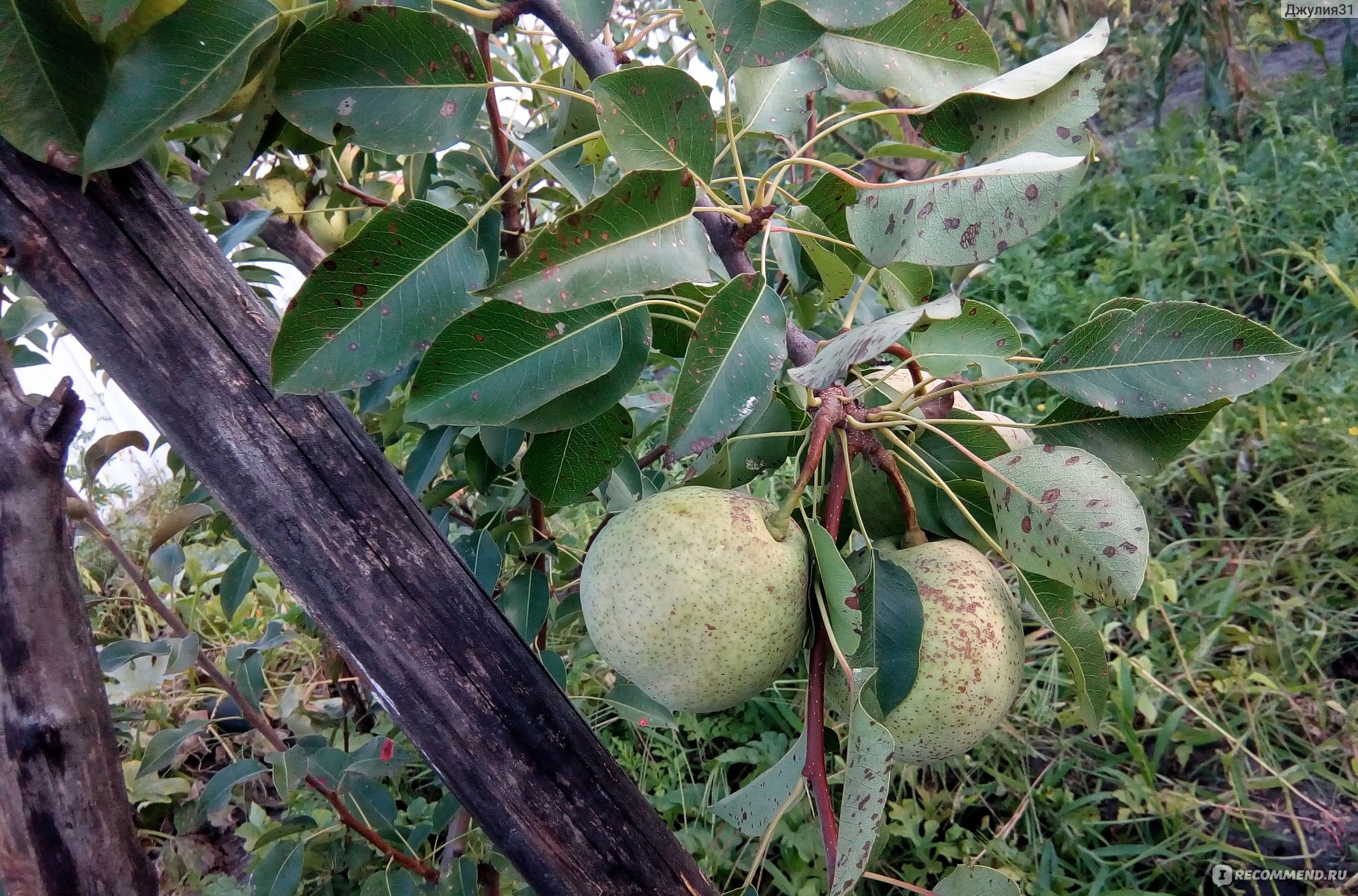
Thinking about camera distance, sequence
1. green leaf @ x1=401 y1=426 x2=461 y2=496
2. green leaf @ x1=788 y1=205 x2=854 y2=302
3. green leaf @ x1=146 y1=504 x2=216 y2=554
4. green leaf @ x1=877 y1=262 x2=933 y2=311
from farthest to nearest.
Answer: green leaf @ x1=146 y1=504 x2=216 y2=554 < green leaf @ x1=401 y1=426 x2=461 y2=496 < green leaf @ x1=877 y1=262 x2=933 y2=311 < green leaf @ x1=788 y1=205 x2=854 y2=302

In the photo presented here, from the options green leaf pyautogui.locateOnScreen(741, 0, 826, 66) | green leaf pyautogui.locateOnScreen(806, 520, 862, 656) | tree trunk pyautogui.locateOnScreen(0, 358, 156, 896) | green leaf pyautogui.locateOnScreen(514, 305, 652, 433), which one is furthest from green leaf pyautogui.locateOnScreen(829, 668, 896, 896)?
tree trunk pyautogui.locateOnScreen(0, 358, 156, 896)

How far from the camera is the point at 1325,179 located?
3057 millimetres

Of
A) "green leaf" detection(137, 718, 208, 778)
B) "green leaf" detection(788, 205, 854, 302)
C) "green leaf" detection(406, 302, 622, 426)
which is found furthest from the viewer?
"green leaf" detection(137, 718, 208, 778)

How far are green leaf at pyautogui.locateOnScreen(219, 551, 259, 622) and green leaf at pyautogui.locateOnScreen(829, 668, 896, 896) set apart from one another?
1130 mm

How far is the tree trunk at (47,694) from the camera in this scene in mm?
852

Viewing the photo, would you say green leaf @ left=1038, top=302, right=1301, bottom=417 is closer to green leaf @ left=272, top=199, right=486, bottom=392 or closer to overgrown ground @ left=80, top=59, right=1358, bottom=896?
green leaf @ left=272, top=199, right=486, bottom=392

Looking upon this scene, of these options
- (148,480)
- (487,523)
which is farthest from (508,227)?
(148,480)

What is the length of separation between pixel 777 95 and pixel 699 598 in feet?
2.04

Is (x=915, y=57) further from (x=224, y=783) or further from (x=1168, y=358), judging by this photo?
(x=224, y=783)

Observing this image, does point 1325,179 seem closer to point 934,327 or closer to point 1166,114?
point 1166,114

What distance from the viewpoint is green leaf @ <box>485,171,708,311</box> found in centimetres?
63

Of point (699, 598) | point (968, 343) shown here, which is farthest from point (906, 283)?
point (699, 598)

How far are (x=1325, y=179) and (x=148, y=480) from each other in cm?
488

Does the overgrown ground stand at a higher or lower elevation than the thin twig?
lower
